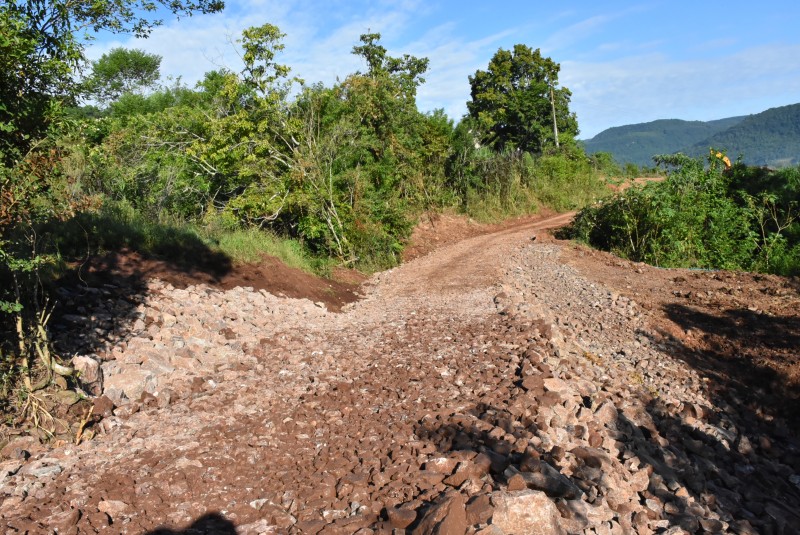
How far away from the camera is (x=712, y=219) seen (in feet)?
38.8

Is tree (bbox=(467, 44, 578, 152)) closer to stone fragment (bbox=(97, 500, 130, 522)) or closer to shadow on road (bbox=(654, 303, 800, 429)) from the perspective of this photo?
shadow on road (bbox=(654, 303, 800, 429))

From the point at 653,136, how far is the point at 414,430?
17136 centimetres

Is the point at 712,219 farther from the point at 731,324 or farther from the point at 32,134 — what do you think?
the point at 32,134

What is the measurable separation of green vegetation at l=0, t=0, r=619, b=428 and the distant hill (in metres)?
42.6

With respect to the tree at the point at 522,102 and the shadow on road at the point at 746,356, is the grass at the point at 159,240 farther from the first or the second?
the tree at the point at 522,102

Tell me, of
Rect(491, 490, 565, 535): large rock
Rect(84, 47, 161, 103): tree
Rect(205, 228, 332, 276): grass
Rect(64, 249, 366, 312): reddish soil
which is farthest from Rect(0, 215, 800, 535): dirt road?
Rect(84, 47, 161, 103): tree

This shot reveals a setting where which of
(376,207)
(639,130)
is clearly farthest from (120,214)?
(639,130)

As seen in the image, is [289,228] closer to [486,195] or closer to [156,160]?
[156,160]

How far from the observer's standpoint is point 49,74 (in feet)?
13.9

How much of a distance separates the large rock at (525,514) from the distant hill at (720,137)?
190ft

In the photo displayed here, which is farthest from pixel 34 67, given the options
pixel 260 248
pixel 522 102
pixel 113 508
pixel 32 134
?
pixel 522 102

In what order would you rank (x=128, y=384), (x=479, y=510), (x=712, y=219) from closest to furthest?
(x=479, y=510) → (x=128, y=384) → (x=712, y=219)

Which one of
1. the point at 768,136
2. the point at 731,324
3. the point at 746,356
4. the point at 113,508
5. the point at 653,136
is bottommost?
the point at 746,356

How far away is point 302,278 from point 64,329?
177 inches
